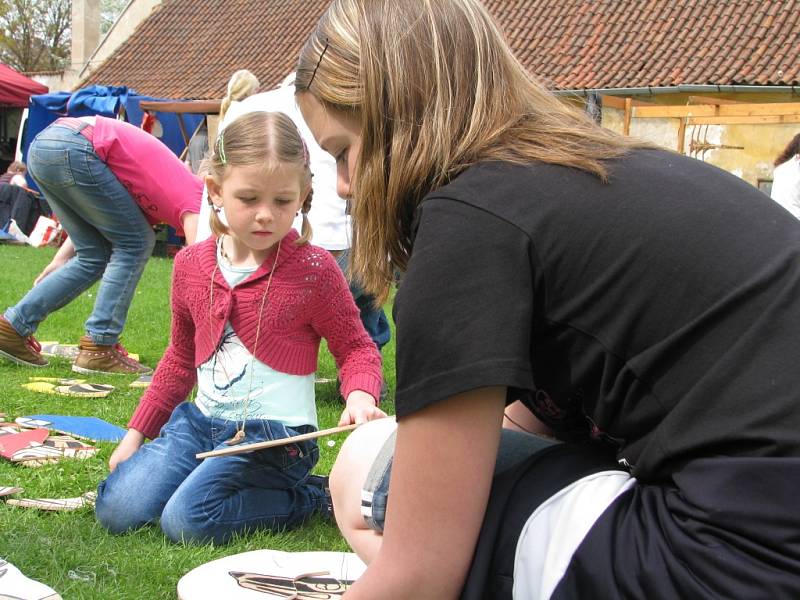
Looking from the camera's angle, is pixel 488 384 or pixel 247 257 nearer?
pixel 488 384

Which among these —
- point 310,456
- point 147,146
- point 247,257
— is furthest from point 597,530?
point 147,146

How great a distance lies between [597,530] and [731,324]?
1.01 ft

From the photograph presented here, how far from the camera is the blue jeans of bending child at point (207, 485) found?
234 centimetres

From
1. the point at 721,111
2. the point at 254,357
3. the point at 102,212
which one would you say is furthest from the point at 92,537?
the point at 721,111

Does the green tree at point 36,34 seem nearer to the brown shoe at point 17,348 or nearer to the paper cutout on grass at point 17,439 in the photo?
the brown shoe at point 17,348

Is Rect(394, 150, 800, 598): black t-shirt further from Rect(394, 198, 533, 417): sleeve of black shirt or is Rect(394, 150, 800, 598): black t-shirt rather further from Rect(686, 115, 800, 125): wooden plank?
Rect(686, 115, 800, 125): wooden plank

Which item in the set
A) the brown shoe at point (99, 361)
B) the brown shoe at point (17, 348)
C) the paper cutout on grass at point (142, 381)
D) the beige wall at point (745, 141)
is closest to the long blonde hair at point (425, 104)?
the paper cutout on grass at point (142, 381)

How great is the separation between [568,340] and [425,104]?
38 cm

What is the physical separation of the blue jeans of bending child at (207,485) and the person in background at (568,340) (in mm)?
1196

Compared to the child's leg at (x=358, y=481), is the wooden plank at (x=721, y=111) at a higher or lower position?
higher

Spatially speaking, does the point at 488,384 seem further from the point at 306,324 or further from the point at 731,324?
the point at 306,324

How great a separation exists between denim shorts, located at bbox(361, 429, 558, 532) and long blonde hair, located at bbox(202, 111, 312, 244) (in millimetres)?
1119

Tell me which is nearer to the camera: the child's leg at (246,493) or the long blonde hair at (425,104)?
the long blonde hair at (425,104)

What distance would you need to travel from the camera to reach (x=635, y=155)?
1.27 meters
